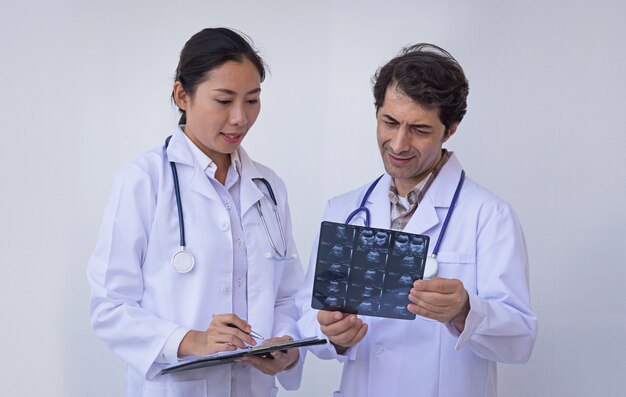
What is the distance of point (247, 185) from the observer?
2.25 m

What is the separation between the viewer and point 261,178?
2.31m

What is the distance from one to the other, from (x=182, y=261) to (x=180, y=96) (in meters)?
0.43

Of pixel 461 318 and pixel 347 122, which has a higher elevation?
pixel 347 122

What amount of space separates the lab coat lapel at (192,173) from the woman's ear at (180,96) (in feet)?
0.33

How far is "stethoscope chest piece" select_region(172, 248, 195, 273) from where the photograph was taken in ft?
6.81

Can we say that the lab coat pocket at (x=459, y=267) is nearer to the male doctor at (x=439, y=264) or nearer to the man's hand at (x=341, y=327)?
the male doctor at (x=439, y=264)

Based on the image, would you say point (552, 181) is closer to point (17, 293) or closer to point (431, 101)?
point (431, 101)

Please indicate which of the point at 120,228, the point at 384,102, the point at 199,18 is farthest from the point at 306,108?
the point at 120,228

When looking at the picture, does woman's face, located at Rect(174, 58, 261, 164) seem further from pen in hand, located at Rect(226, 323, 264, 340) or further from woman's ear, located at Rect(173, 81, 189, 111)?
pen in hand, located at Rect(226, 323, 264, 340)

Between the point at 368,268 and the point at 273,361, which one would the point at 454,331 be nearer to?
the point at 368,268

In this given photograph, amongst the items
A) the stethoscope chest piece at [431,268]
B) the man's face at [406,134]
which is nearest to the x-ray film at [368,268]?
the stethoscope chest piece at [431,268]

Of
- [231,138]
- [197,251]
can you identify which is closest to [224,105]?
[231,138]

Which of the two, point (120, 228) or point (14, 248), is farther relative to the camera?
point (14, 248)

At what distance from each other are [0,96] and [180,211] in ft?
4.28
